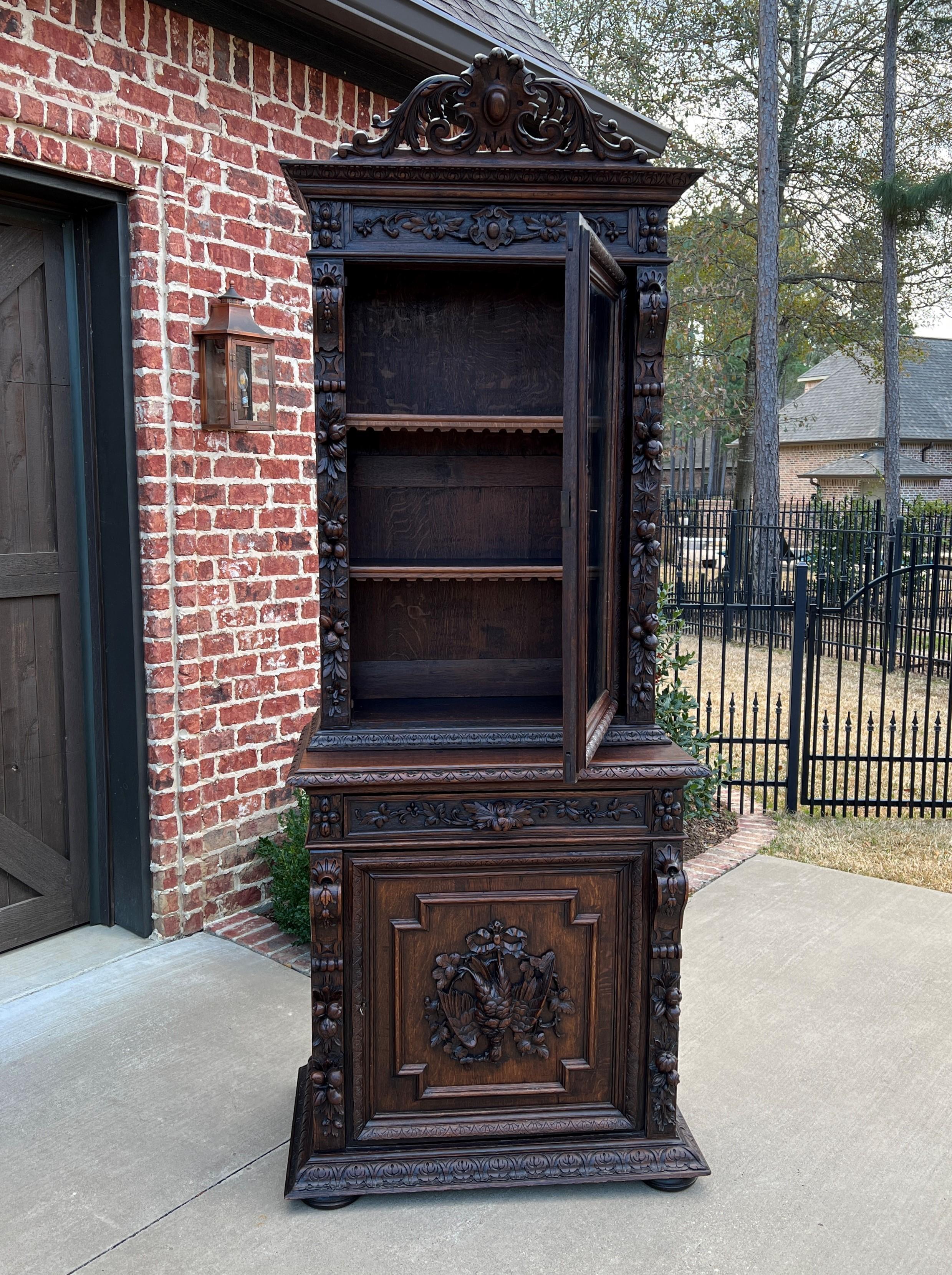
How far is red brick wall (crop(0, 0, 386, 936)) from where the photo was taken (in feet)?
11.6

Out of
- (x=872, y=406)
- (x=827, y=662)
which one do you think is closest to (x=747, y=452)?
(x=872, y=406)

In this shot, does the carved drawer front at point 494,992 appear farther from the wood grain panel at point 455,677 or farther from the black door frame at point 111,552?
the black door frame at point 111,552

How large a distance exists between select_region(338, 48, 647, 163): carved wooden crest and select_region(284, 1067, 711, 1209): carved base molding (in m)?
2.48

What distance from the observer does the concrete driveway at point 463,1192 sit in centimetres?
246

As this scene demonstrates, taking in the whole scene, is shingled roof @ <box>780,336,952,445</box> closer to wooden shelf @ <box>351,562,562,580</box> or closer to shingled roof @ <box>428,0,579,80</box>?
shingled roof @ <box>428,0,579,80</box>

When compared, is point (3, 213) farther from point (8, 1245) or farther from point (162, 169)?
point (8, 1245)

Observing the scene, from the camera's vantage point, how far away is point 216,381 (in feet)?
12.8

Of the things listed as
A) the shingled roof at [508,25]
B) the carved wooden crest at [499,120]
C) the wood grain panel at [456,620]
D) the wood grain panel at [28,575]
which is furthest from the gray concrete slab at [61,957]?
the shingled roof at [508,25]

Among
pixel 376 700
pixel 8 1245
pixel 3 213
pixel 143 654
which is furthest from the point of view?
pixel 143 654

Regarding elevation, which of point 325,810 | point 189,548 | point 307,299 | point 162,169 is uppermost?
point 162,169

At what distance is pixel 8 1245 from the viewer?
95.8 inches

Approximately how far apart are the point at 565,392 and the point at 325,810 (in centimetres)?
116

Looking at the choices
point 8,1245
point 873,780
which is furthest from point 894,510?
point 8,1245

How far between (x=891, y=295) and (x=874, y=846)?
41.6ft
